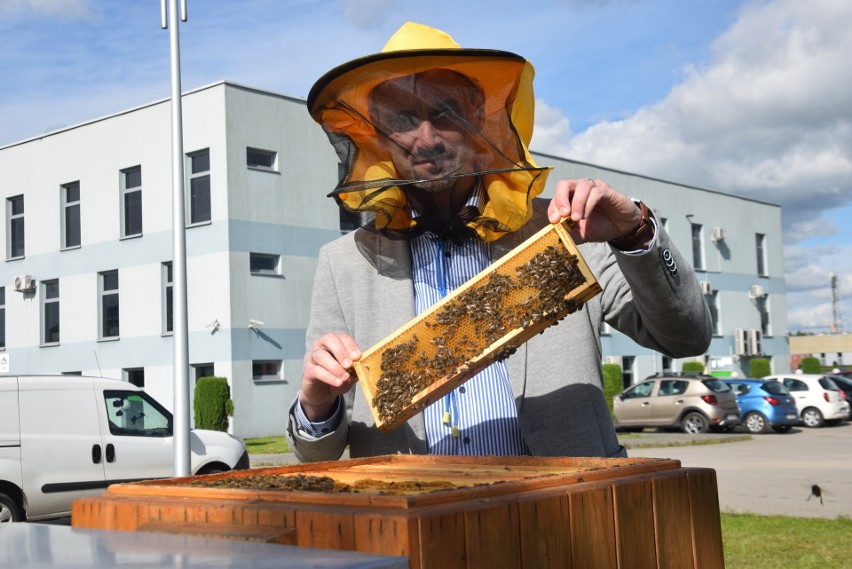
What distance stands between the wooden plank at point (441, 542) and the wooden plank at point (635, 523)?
1.30ft

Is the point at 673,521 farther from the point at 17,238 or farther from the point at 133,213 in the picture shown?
the point at 17,238

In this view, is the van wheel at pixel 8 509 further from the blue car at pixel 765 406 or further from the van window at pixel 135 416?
the blue car at pixel 765 406

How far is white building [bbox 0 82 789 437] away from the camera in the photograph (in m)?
24.1

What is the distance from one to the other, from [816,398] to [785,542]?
18424mm

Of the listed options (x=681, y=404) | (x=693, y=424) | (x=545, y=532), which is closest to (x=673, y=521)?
(x=545, y=532)

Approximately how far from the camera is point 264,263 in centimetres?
2495

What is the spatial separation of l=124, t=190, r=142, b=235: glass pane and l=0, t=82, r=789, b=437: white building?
0.04 metres

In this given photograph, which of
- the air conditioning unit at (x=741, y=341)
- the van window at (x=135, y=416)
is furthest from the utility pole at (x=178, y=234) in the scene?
the air conditioning unit at (x=741, y=341)

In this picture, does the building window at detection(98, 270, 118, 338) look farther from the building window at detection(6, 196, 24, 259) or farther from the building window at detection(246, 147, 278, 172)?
the building window at detection(246, 147, 278, 172)

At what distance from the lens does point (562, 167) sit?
32.4 metres

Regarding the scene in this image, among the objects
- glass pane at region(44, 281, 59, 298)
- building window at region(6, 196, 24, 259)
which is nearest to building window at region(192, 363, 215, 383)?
glass pane at region(44, 281, 59, 298)

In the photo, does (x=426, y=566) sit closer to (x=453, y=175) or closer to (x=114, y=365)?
(x=453, y=175)

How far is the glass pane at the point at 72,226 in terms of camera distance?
27250mm

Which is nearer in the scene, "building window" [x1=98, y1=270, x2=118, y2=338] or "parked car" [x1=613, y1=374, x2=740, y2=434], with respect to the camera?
"parked car" [x1=613, y1=374, x2=740, y2=434]
